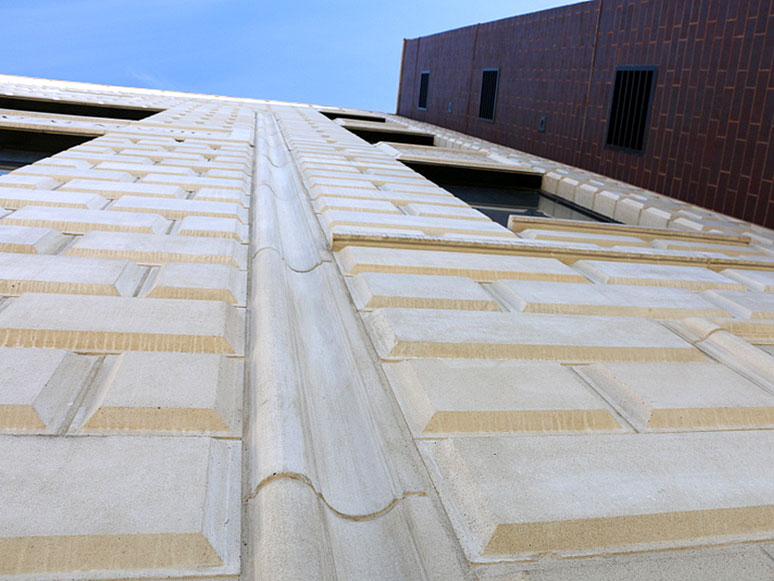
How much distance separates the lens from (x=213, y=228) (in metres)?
2.36

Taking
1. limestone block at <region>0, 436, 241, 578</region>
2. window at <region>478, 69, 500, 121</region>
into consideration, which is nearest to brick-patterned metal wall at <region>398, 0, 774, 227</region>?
window at <region>478, 69, 500, 121</region>

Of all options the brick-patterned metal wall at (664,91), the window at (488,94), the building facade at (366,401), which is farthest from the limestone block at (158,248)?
the window at (488,94)

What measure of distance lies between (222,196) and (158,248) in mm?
994

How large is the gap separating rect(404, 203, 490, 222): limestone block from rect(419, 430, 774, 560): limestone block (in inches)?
78.4

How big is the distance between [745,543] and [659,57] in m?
5.05

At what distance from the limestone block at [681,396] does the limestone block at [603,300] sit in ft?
1.27

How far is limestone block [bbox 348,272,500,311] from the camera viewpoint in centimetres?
178

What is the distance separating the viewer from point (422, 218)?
292 cm

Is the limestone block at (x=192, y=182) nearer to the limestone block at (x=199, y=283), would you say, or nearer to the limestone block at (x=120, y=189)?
the limestone block at (x=120, y=189)

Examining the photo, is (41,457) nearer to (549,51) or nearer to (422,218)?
(422,218)

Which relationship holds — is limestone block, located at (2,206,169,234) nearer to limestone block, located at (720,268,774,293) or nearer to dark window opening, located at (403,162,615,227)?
limestone block, located at (720,268,774,293)

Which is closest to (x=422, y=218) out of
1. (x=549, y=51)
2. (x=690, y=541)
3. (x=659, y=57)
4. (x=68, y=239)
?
(x=68, y=239)

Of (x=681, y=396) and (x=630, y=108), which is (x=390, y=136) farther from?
(x=681, y=396)

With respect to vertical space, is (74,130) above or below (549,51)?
below
